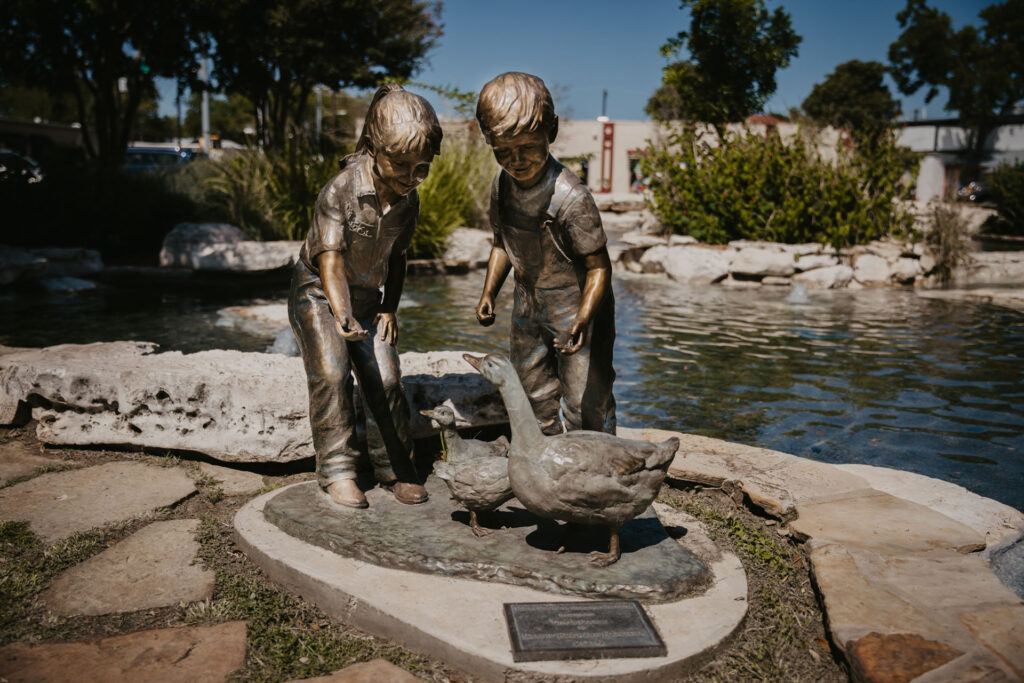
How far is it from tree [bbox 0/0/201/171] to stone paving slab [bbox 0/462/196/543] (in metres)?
11.1

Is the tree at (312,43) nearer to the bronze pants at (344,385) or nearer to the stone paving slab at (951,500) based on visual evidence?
the bronze pants at (344,385)

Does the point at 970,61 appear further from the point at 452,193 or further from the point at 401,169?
the point at 401,169

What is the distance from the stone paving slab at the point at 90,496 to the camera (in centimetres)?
350

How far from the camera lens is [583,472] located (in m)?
2.78

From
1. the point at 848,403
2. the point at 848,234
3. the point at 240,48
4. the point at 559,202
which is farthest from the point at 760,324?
the point at 240,48

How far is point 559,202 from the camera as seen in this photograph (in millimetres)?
3170

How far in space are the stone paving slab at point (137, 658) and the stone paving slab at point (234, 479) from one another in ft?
4.38

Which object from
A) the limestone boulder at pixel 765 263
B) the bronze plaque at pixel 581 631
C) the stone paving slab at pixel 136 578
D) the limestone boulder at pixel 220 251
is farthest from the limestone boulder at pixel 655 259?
the bronze plaque at pixel 581 631

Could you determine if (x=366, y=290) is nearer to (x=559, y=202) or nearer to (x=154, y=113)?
(x=559, y=202)

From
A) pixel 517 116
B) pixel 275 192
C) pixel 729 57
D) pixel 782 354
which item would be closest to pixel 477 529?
pixel 517 116

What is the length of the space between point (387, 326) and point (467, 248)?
9.61 meters

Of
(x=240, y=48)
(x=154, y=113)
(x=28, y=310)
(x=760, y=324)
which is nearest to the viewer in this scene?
(x=28, y=310)

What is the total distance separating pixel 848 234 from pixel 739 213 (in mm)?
1877

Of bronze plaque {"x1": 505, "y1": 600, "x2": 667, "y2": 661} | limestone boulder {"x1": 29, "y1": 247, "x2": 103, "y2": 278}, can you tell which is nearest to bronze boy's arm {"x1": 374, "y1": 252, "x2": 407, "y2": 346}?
bronze plaque {"x1": 505, "y1": 600, "x2": 667, "y2": 661}
